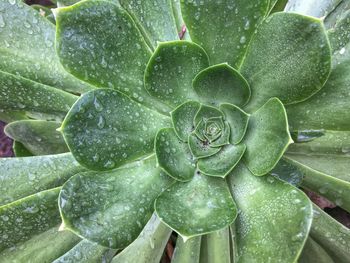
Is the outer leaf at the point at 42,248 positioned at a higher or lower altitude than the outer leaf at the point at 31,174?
lower

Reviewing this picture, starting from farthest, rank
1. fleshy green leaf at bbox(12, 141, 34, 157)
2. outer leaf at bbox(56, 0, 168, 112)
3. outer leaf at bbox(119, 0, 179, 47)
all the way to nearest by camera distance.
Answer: fleshy green leaf at bbox(12, 141, 34, 157) → outer leaf at bbox(119, 0, 179, 47) → outer leaf at bbox(56, 0, 168, 112)

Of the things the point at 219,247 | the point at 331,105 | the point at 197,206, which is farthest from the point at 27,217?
the point at 331,105

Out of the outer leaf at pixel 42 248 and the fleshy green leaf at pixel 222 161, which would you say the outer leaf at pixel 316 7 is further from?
the outer leaf at pixel 42 248

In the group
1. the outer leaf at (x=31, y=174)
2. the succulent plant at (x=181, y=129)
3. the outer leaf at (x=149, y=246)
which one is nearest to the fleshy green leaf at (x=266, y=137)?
the succulent plant at (x=181, y=129)

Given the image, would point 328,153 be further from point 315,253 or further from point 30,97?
point 30,97

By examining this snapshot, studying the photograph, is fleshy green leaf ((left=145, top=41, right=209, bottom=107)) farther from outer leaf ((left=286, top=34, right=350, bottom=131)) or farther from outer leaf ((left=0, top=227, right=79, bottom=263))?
outer leaf ((left=0, top=227, right=79, bottom=263))

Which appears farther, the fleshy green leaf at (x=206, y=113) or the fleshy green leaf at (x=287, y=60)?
the fleshy green leaf at (x=206, y=113)

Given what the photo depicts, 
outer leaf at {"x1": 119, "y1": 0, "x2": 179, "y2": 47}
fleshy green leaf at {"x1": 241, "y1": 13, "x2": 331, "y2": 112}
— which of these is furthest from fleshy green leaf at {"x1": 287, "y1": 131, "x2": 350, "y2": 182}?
outer leaf at {"x1": 119, "y1": 0, "x2": 179, "y2": 47}
